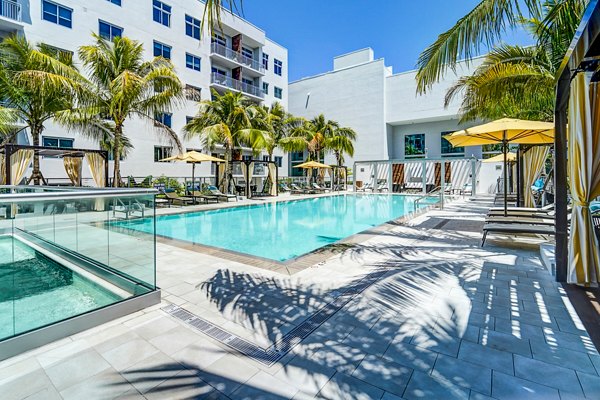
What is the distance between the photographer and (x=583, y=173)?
12.4 ft

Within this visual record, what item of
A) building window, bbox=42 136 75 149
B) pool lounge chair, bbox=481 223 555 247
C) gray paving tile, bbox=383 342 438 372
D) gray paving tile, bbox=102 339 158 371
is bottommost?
gray paving tile, bbox=102 339 158 371

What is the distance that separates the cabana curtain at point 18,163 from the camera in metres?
10.1

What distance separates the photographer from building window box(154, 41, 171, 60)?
2073 centimetres

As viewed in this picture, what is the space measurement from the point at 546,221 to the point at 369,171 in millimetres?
24468

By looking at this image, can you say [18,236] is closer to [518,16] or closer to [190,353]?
[190,353]

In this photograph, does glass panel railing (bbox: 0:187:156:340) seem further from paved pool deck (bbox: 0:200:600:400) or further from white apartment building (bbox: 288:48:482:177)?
white apartment building (bbox: 288:48:482:177)

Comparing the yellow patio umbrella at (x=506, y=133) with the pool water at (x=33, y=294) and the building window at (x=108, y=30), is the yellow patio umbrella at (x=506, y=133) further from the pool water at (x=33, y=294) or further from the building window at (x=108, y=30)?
the building window at (x=108, y=30)

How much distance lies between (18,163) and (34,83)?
2598 mm

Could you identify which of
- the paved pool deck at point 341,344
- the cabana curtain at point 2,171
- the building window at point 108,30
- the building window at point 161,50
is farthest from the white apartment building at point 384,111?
the paved pool deck at point 341,344

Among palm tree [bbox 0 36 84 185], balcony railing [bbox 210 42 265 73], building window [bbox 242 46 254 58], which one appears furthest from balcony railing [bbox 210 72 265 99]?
palm tree [bbox 0 36 84 185]

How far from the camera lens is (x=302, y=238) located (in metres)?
9.41

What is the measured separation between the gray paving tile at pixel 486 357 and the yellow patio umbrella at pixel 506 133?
527 centimetres

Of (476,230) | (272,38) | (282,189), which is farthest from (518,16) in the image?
(272,38)

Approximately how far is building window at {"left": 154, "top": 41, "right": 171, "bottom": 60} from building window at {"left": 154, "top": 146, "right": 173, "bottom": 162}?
6.01m
